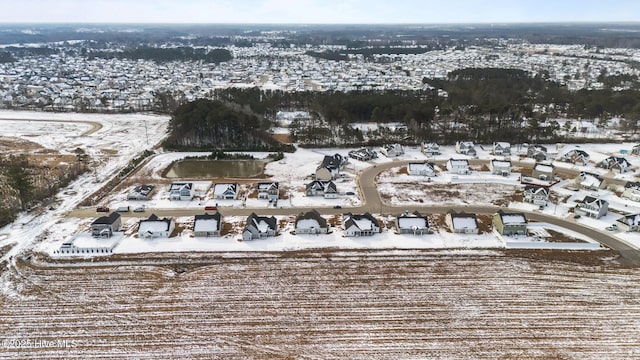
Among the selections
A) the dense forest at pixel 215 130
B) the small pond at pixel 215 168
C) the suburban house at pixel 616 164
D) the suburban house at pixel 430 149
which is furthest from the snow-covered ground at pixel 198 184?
the dense forest at pixel 215 130

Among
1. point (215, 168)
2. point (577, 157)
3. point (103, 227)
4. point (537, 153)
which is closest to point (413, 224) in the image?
point (103, 227)

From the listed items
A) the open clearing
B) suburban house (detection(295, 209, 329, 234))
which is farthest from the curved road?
the open clearing

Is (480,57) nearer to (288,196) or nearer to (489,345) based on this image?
(288,196)

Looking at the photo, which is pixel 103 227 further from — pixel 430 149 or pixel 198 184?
pixel 430 149

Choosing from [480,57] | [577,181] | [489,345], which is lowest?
[489,345]

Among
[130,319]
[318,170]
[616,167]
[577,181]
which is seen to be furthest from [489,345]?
[616,167]

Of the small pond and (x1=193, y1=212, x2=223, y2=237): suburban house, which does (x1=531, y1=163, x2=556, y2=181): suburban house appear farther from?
(x1=193, y1=212, x2=223, y2=237): suburban house

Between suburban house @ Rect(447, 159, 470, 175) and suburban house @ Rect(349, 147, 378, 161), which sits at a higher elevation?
suburban house @ Rect(349, 147, 378, 161)
